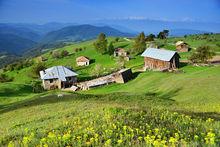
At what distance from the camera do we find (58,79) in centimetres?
10506

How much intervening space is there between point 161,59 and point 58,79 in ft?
109

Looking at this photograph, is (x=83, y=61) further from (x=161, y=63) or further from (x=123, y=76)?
(x=123, y=76)

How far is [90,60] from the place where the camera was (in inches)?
6137

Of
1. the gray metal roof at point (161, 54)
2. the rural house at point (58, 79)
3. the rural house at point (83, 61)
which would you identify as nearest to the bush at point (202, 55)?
the gray metal roof at point (161, 54)

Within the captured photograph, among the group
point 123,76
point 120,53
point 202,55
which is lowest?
point 123,76

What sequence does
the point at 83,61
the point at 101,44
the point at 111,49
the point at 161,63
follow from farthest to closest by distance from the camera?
the point at 101,44, the point at 111,49, the point at 83,61, the point at 161,63

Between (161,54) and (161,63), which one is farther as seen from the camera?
(161,54)

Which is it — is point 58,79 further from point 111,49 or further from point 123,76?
point 111,49

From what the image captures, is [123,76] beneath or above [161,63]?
beneath

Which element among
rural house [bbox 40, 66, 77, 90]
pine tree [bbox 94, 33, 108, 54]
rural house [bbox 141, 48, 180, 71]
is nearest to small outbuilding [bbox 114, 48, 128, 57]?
pine tree [bbox 94, 33, 108, 54]

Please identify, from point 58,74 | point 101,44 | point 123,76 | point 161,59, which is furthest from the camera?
point 101,44

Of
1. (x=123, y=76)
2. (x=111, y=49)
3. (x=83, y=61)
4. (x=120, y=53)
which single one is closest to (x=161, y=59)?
(x=123, y=76)

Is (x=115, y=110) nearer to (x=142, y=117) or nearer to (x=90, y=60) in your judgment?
(x=142, y=117)

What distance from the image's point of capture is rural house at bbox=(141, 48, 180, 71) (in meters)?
96.7
